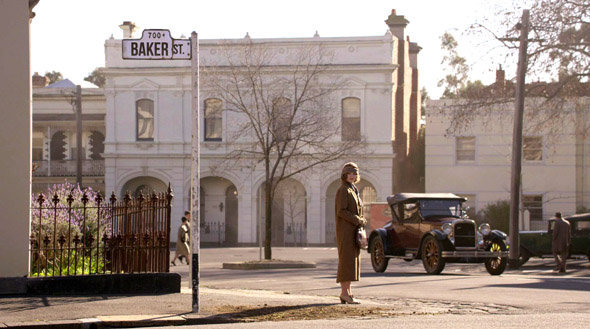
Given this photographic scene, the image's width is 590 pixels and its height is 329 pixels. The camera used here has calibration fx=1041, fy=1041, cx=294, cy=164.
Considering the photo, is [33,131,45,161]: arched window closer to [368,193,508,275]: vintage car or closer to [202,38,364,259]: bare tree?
[202,38,364,259]: bare tree

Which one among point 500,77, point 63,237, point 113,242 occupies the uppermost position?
point 500,77

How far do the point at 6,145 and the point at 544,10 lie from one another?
23094mm

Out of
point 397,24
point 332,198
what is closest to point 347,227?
point 332,198

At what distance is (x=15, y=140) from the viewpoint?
14.4 meters

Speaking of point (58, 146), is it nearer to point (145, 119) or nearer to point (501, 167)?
point (145, 119)

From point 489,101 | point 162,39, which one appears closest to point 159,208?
point 162,39

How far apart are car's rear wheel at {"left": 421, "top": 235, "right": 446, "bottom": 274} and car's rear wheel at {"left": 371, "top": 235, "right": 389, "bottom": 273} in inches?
54.7

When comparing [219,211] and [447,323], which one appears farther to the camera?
[219,211]

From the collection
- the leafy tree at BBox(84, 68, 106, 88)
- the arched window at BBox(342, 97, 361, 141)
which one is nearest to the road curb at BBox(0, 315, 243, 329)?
the arched window at BBox(342, 97, 361, 141)

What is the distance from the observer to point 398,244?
83.6 ft

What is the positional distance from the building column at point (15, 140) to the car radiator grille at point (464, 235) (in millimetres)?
11884

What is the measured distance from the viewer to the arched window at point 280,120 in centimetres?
3553

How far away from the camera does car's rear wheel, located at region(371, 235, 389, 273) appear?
2556cm

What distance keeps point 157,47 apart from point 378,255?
13764 mm
